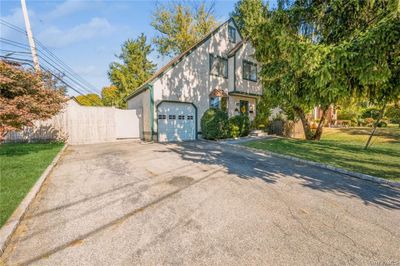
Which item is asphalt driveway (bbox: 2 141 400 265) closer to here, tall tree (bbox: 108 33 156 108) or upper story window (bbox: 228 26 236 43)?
upper story window (bbox: 228 26 236 43)

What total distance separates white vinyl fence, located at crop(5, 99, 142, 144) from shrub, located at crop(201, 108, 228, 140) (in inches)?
213

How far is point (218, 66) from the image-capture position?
15.9 metres

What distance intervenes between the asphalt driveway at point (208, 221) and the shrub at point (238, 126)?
26.4 ft

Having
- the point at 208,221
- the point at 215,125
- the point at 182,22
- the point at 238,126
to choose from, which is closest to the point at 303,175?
the point at 208,221

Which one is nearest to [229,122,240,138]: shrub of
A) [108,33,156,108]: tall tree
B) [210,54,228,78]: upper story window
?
[210,54,228,78]: upper story window

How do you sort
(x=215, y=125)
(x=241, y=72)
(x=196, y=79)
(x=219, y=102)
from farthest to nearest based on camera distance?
1. (x=241, y=72)
2. (x=219, y=102)
3. (x=196, y=79)
4. (x=215, y=125)

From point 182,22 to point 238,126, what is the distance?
1663 cm

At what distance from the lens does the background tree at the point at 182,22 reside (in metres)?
23.2

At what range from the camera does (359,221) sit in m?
3.29

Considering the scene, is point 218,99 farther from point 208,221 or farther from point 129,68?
point 129,68

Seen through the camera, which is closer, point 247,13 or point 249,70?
point 249,70

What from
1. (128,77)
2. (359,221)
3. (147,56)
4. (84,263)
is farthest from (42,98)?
(147,56)

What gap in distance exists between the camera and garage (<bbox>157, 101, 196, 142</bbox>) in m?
13.2

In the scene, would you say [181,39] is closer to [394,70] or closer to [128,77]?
[128,77]
